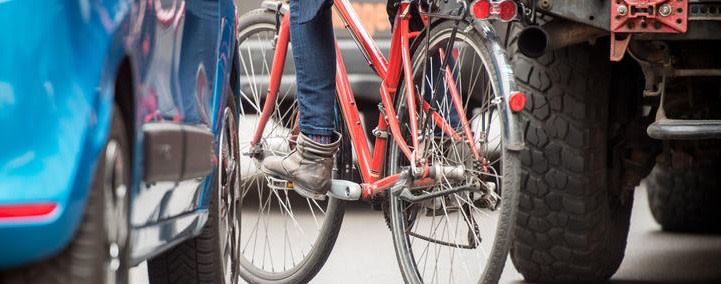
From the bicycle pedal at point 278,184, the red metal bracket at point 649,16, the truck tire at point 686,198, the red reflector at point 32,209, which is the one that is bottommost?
the truck tire at point 686,198

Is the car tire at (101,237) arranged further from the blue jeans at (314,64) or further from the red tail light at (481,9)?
the blue jeans at (314,64)

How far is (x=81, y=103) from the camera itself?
115 inches

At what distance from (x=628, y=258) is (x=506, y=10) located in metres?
2.57

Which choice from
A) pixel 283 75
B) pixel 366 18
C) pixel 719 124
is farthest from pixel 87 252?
pixel 366 18

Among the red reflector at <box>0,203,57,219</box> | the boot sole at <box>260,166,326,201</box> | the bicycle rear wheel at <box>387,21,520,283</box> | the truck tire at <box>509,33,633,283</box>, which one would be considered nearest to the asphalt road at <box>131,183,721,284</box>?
the truck tire at <box>509,33,633,283</box>

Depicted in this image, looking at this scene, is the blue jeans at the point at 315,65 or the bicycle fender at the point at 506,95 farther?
the blue jeans at the point at 315,65

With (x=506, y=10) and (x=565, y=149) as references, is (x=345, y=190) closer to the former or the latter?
(x=565, y=149)

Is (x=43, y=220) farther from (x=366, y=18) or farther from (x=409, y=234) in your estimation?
(x=366, y=18)

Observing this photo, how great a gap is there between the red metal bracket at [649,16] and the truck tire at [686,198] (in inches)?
123

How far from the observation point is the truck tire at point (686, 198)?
27.0 ft

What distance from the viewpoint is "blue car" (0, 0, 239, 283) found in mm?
2834

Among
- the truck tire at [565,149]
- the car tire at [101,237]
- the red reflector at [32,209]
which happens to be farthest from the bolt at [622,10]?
the red reflector at [32,209]

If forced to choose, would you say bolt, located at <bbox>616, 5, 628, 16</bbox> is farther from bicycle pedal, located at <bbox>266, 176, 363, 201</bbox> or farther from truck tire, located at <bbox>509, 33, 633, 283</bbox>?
bicycle pedal, located at <bbox>266, 176, 363, 201</bbox>

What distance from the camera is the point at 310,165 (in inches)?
227
